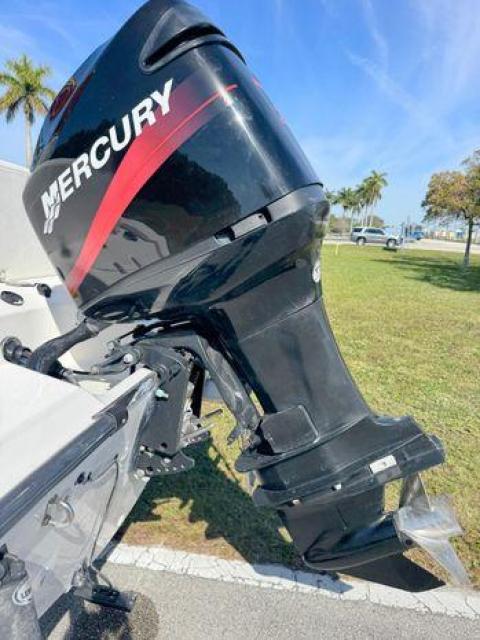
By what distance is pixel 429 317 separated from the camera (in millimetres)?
7961

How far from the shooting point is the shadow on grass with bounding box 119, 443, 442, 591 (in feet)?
6.95

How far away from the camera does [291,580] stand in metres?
1.96

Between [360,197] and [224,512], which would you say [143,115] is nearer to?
[224,512]

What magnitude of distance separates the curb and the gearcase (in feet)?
1.95

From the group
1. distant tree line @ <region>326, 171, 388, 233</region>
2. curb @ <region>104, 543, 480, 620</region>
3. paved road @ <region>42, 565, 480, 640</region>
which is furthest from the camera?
distant tree line @ <region>326, 171, 388, 233</region>

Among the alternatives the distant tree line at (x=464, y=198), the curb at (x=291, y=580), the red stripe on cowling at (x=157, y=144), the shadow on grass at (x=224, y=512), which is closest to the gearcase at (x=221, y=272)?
the red stripe on cowling at (x=157, y=144)

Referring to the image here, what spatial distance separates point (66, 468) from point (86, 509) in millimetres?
256

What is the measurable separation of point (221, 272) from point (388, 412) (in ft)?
9.41

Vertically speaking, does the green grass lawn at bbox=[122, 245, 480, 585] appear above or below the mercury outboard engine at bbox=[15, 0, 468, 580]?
below

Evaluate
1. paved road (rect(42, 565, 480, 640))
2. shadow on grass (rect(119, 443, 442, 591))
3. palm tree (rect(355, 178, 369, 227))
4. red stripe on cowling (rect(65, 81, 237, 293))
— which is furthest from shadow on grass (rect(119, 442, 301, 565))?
palm tree (rect(355, 178, 369, 227))

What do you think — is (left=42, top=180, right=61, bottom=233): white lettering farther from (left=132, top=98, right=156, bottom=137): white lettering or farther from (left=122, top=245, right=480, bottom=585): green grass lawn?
(left=122, top=245, right=480, bottom=585): green grass lawn

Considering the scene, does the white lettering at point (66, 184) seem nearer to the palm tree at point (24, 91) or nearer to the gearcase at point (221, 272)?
the gearcase at point (221, 272)

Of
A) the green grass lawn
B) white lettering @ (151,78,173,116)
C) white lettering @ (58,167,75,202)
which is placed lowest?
the green grass lawn

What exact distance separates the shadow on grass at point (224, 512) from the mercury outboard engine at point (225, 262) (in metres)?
0.74
